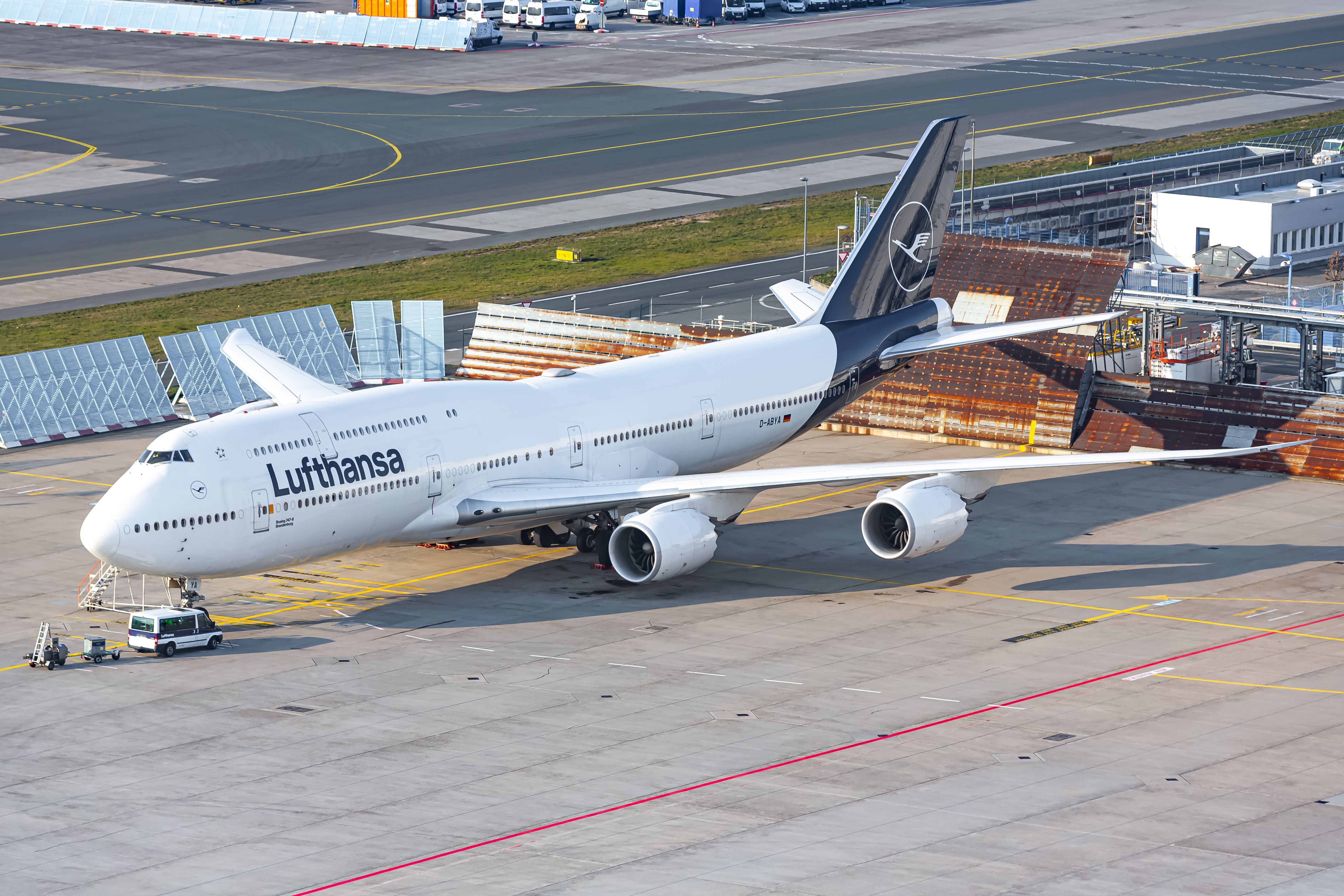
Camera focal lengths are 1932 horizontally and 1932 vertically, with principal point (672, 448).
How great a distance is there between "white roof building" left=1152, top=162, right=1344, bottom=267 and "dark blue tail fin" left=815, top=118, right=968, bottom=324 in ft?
111

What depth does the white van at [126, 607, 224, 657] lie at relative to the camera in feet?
157

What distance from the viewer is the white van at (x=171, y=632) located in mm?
47875

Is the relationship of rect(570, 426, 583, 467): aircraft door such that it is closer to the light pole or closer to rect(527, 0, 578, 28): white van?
the light pole

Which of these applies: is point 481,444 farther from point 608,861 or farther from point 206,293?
point 206,293

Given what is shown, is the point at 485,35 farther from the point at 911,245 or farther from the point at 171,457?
the point at 171,457

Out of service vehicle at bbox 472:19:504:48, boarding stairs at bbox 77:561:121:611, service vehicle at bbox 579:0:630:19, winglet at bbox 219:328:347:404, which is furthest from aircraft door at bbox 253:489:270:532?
service vehicle at bbox 579:0:630:19

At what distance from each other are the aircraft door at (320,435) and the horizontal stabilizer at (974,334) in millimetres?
20346

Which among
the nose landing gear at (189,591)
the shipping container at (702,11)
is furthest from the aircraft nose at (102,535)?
the shipping container at (702,11)

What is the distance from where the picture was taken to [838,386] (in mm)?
61844

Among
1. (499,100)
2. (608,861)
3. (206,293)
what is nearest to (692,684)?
(608,861)

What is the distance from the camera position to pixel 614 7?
176m

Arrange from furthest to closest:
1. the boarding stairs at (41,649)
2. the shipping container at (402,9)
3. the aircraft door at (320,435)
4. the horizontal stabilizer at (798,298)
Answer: the shipping container at (402,9)
the horizontal stabilizer at (798,298)
the aircraft door at (320,435)
the boarding stairs at (41,649)

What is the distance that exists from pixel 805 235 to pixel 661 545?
4461 centimetres

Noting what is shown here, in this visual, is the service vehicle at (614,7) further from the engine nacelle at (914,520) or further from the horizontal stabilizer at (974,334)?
the engine nacelle at (914,520)
